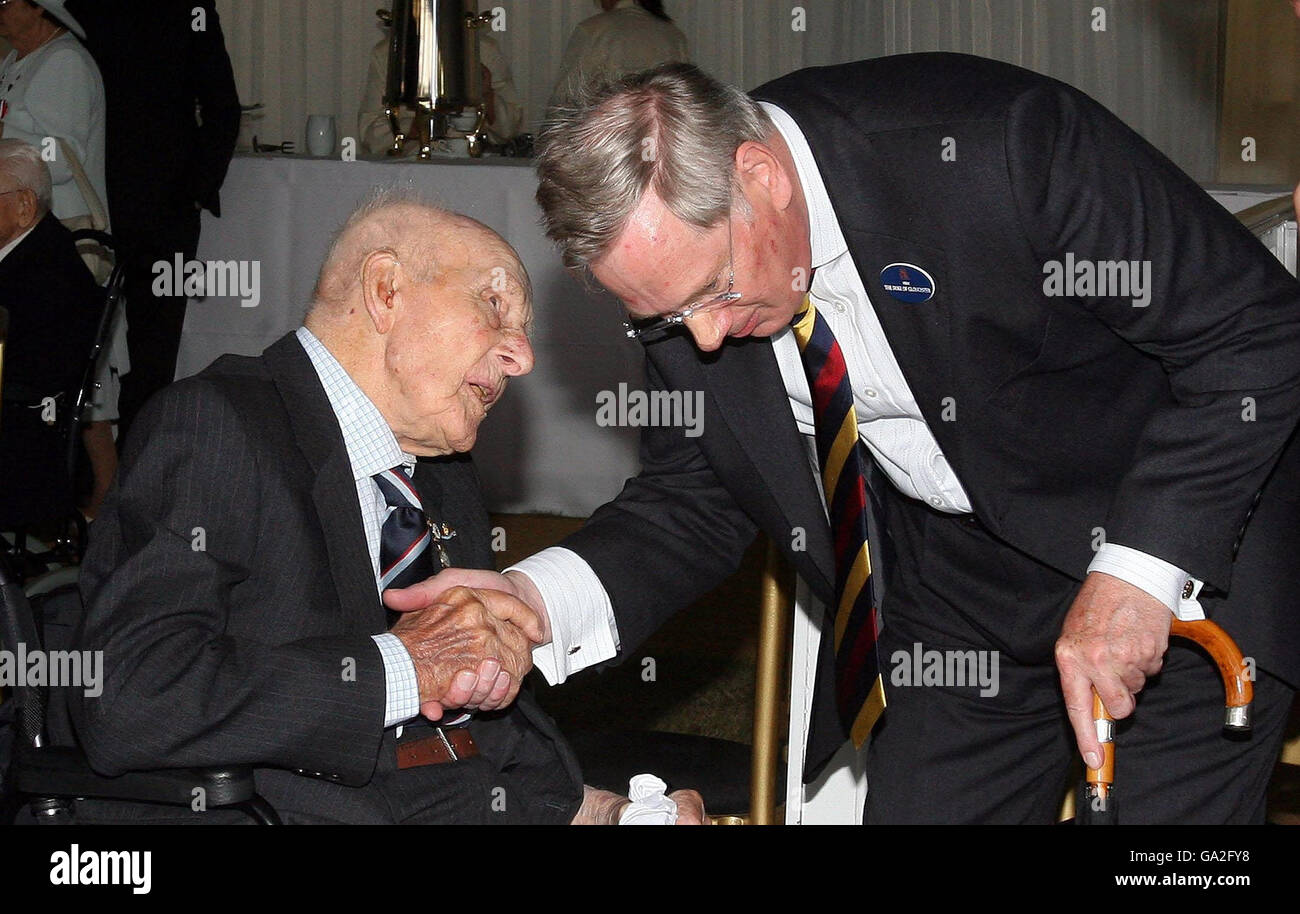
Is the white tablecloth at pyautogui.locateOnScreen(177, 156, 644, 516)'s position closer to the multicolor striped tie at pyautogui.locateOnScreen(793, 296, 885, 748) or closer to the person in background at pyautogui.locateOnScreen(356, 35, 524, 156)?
the person in background at pyautogui.locateOnScreen(356, 35, 524, 156)

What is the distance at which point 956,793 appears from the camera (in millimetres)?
2350

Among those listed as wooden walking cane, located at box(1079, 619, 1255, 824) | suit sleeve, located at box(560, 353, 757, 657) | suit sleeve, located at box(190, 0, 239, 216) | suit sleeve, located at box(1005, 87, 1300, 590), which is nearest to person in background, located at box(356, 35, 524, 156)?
suit sleeve, located at box(190, 0, 239, 216)

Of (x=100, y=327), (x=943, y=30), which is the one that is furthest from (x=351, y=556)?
(x=943, y=30)

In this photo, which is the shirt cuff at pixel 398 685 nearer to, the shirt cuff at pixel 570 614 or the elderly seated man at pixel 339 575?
the elderly seated man at pixel 339 575

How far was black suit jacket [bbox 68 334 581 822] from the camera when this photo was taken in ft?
5.81

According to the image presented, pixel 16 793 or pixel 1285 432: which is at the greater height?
pixel 1285 432

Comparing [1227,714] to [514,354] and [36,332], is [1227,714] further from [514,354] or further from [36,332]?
[36,332]

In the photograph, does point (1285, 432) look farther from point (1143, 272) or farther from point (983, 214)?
point (983, 214)

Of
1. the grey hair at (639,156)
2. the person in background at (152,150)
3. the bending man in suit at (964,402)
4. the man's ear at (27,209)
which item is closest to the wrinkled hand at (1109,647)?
the bending man in suit at (964,402)

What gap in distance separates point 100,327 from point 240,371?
2798 millimetres

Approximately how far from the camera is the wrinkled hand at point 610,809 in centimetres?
221

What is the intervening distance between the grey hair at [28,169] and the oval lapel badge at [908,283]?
365cm
